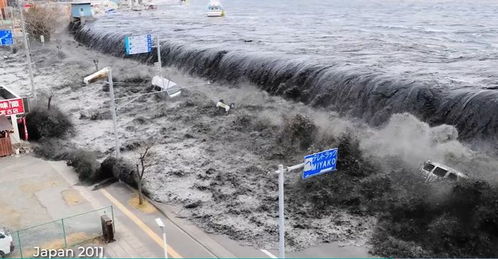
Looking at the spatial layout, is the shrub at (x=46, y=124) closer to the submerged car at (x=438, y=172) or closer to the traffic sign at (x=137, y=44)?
the traffic sign at (x=137, y=44)

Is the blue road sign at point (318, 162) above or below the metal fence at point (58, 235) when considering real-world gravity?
above

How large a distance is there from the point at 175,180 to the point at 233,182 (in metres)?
3.34

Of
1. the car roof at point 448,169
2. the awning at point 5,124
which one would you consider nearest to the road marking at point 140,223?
the awning at point 5,124

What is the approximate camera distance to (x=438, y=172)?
81.7ft

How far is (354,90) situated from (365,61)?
8.95 m

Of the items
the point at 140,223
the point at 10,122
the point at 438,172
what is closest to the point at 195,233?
the point at 140,223

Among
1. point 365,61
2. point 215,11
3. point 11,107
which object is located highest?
point 215,11

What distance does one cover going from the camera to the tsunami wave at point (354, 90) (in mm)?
30531

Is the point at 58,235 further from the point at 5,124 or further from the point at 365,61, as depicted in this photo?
the point at 365,61

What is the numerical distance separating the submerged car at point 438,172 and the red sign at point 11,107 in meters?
24.8

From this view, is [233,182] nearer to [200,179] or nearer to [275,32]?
[200,179]

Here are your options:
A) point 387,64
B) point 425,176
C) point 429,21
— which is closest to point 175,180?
point 425,176

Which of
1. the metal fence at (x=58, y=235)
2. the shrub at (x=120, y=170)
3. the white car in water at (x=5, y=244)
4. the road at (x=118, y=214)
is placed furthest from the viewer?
the shrub at (x=120, y=170)

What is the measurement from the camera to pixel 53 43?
87062 millimetres
